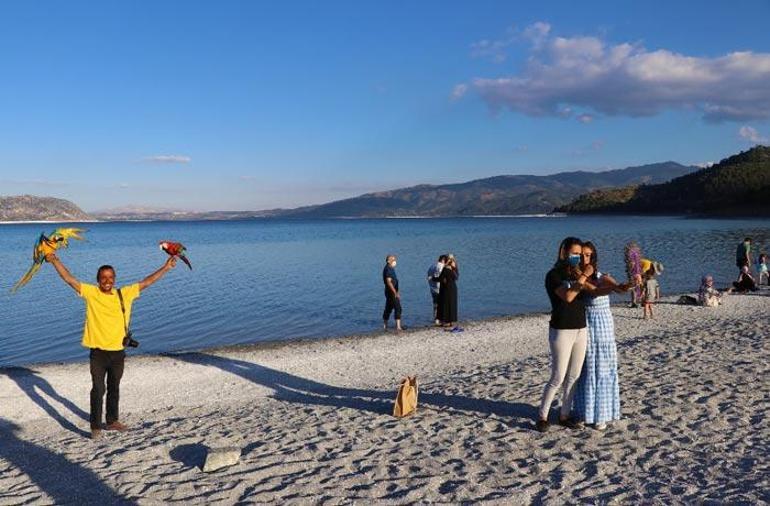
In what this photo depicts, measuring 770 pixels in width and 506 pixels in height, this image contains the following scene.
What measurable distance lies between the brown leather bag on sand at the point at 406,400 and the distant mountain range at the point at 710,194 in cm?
11862

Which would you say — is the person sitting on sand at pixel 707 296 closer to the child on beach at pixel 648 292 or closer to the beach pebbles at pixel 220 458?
the child on beach at pixel 648 292

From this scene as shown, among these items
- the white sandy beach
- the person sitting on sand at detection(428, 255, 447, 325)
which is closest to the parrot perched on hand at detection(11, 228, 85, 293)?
the white sandy beach

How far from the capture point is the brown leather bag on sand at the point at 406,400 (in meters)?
7.80

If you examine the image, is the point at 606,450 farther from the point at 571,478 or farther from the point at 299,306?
the point at 299,306

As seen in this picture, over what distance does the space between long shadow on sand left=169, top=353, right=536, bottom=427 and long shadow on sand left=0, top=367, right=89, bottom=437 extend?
284 cm

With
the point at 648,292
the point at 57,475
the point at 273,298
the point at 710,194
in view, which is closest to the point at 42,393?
the point at 57,475

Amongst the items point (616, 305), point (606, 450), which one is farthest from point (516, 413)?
point (616, 305)

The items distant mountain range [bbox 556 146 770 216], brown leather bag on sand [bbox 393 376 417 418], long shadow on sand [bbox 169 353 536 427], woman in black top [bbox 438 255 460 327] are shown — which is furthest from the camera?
distant mountain range [bbox 556 146 770 216]

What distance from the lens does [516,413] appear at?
7688 millimetres

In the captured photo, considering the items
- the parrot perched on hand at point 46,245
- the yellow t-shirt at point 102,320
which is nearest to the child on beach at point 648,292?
the yellow t-shirt at point 102,320

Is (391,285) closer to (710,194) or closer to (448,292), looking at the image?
(448,292)

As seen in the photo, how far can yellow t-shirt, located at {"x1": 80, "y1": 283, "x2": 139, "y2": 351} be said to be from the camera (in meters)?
6.84

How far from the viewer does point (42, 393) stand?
10.6 metres

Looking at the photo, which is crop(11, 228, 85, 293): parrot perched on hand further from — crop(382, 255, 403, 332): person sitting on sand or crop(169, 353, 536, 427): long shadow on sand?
crop(382, 255, 403, 332): person sitting on sand
